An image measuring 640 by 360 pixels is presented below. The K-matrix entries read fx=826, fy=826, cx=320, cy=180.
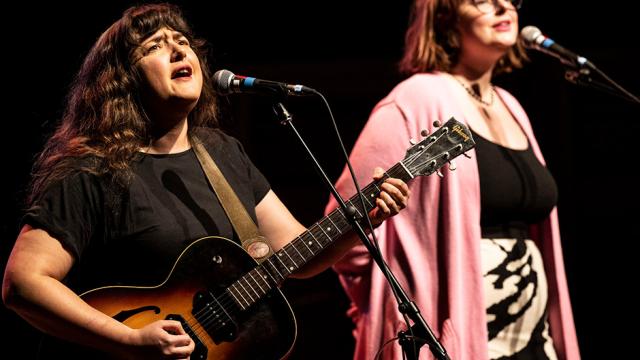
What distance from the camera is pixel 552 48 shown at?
295cm

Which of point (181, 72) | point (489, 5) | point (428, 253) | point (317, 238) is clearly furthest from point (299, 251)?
point (489, 5)

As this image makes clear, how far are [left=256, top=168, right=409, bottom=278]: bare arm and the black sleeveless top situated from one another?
20.9 inches

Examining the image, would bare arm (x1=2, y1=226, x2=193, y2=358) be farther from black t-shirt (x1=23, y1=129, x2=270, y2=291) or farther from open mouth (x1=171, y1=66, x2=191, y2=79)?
open mouth (x1=171, y1=66, x2=191, y2=79)

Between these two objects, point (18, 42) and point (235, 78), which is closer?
point (235, 78)

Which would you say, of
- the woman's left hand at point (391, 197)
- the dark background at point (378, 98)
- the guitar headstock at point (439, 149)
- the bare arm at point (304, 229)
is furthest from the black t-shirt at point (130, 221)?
the dark background at point (378, 98)

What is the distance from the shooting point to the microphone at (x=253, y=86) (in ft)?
7.54

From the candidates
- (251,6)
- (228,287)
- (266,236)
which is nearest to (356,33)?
(251,6)

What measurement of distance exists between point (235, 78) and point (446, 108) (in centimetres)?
90

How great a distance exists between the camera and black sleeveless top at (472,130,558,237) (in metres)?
2.91

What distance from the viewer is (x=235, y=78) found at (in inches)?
93.4

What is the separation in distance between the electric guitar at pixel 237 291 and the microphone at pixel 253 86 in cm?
38

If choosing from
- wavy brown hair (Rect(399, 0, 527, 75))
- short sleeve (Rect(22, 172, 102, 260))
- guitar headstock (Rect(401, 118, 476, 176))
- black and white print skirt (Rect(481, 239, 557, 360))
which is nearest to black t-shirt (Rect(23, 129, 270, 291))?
short sleeve (Rect(22, 172, 102, 260))

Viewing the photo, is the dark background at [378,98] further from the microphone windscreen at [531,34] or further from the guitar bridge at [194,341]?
the guitar bridge at [194,341]

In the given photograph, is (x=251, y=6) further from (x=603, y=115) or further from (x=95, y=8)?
(x=603, y=115)
